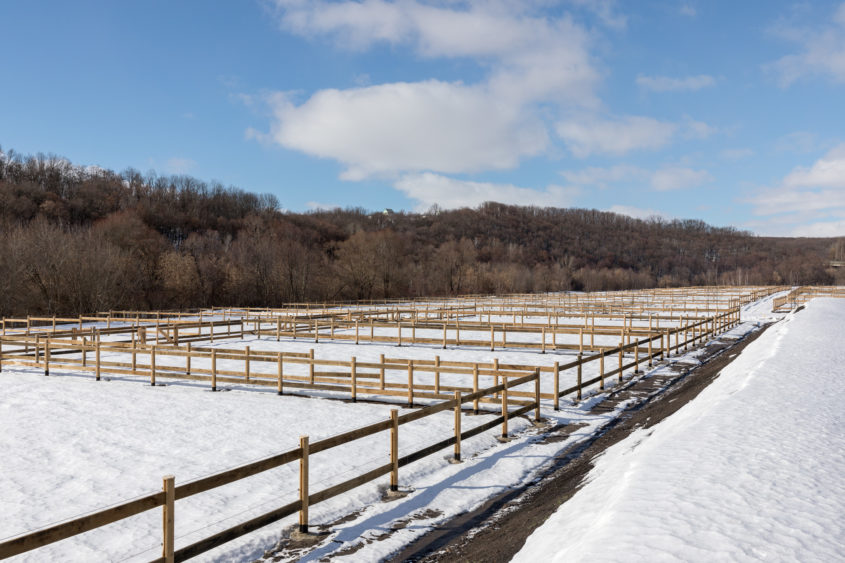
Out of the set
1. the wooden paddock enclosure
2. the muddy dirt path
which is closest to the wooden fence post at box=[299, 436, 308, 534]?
the wooden paddock enclosure

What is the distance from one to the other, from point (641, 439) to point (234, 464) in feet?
23.8

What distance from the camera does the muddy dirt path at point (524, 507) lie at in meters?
6.43

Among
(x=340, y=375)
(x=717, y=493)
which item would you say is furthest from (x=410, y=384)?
(x=717, y=493)

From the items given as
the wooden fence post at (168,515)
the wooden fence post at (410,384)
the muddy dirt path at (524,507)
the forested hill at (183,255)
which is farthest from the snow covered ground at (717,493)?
the forested hill at (183,255)

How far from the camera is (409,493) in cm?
841

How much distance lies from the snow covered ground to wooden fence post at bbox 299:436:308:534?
2617mm

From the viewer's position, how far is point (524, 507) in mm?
7848

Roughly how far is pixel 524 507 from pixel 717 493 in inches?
97.6

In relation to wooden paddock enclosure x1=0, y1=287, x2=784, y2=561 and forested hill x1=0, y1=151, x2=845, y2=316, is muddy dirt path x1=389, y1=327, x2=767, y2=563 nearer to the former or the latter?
wooden paddock enclosure x1=0, y1=287, x2=784, y2=561

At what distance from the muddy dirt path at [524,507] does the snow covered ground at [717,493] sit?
0.34 metres

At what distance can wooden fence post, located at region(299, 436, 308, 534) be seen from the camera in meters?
6.78

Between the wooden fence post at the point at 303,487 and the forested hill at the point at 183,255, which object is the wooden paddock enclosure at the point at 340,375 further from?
the forested hill at the point at 183,255

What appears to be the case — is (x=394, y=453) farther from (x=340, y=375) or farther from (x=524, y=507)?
(x=340, y=375)

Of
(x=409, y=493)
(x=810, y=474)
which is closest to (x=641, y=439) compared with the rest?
(x=810, y=474)
